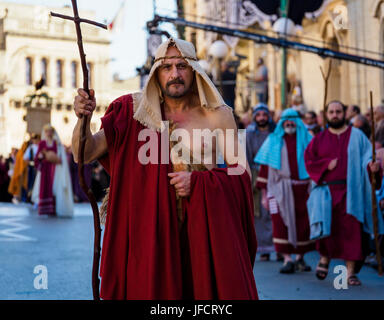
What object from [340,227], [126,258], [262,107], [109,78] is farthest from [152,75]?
[109,78]

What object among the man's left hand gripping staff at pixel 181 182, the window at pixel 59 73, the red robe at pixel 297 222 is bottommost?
the red robe at pixel 297 222

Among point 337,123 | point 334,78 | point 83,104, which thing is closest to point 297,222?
point 337,123

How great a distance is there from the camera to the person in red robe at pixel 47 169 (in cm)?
1755

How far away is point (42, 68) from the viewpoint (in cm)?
7381

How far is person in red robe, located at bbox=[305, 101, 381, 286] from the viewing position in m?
8.15

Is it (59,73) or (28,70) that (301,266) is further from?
(59,73)

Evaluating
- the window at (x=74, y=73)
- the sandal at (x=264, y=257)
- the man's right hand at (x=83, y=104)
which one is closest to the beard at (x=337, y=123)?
the sandal at (x=264, y=257)

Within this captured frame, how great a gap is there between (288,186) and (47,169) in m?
9.62

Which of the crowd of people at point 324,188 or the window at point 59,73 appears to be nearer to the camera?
the crowd of people at point 324,188

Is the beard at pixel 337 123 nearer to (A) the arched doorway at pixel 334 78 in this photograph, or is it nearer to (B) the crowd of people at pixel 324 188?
(B) the crowd of people at pixel 324 188
